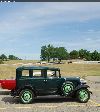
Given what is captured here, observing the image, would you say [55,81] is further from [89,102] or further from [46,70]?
[89,102]

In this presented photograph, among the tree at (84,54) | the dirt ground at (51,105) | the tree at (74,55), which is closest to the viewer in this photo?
the dirt ground at (51,105)

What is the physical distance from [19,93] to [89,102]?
3.35 metres

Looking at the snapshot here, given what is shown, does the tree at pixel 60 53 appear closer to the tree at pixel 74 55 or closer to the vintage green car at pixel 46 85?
the tree at pixel 74 55

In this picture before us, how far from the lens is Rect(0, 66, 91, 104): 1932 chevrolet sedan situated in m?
13.9

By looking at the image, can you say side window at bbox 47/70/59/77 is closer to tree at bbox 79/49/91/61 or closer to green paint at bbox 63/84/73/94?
green paint at bbox 63/84/73/94

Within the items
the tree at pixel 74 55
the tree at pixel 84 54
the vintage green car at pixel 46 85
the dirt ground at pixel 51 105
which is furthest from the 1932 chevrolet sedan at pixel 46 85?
the tree at pixel 74 55

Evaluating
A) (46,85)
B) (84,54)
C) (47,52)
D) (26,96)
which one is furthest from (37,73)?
(84,54)

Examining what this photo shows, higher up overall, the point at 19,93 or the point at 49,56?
the point at 49,56

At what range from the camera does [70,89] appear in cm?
1402

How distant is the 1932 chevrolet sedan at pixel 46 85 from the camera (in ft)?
45.7

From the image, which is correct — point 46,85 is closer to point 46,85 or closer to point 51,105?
point 46,85

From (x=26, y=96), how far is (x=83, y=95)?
8.89 ft

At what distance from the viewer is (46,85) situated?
14031 mm

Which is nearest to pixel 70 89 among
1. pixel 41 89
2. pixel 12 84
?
pixel 41 89
